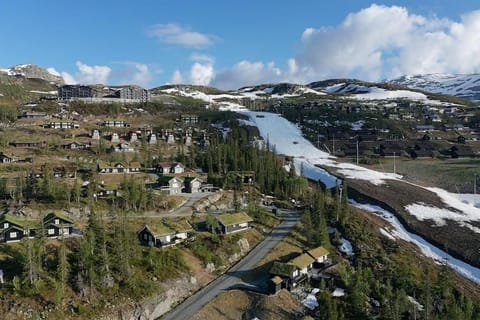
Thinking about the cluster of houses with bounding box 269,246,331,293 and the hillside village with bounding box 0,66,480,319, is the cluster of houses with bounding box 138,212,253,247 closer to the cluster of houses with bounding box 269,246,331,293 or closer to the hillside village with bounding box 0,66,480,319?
the hillside village with bounding box 0,66,480,319

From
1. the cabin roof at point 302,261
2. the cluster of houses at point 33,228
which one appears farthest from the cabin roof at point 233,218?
the cluster of houses at point 33,228

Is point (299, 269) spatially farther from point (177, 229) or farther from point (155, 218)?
point (155, 218)

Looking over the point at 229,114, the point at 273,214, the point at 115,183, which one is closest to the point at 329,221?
the point at 273,214

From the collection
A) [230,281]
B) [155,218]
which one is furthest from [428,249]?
[155,218]

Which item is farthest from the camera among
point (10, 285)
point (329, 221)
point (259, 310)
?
point (329, 221)

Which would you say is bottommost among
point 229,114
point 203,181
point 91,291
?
point 91,291

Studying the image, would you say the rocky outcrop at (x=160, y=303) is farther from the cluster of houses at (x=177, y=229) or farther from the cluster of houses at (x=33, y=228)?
the cluster of houses at (x=33, y=228)

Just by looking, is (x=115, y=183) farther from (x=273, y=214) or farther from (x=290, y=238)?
(x=290, y=238)

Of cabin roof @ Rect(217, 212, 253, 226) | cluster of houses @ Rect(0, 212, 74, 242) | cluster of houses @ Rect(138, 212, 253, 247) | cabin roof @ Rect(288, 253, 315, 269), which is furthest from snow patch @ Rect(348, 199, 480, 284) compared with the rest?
cluster of houses @ Rect(0, 212, 74, 242)

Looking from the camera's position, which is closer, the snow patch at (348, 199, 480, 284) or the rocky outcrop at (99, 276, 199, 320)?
the rocky outcrop at (99, 276, 199, 320)
